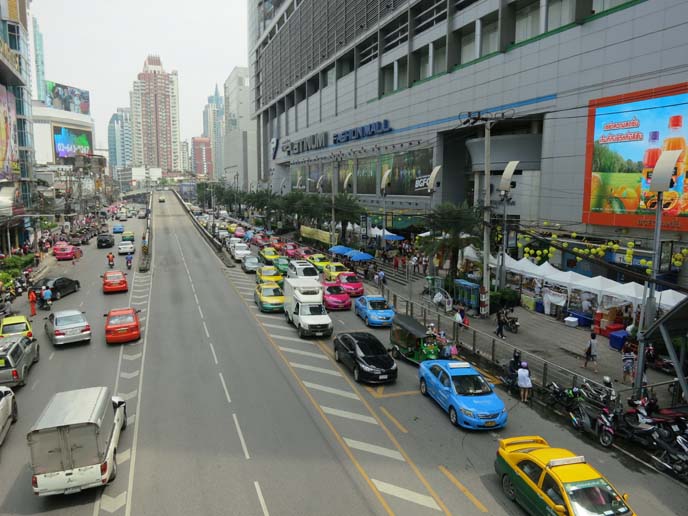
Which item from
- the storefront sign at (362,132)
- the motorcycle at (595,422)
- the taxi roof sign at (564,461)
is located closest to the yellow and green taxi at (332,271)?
the motorcycle at (595,422)

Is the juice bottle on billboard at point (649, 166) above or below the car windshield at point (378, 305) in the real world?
above

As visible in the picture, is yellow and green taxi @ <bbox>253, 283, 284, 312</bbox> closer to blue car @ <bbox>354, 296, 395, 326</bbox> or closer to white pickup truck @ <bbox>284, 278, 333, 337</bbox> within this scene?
white pickup truck @ <bbox>284, 278, 333, 337</bbox>

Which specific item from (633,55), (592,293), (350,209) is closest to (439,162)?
(350,209)

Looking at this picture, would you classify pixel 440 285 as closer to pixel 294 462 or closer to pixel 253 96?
pixel 294 462

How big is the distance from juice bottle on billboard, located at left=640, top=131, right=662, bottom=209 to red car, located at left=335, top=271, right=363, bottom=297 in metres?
18.3

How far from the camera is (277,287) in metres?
31.5

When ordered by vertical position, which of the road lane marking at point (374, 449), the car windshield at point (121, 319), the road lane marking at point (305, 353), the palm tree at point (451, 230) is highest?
the palm tree at point (451, 230)

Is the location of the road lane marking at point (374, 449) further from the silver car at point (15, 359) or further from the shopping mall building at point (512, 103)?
the shopping mall building at point (512, 103)

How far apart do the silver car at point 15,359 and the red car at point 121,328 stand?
11.1 ft

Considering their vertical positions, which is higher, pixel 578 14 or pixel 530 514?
pixel 578 14

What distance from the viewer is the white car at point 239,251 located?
49188 mm

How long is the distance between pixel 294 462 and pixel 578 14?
117 ft

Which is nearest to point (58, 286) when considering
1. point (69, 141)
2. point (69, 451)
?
point (69, 451)

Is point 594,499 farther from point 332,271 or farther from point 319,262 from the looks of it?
point 319,262
